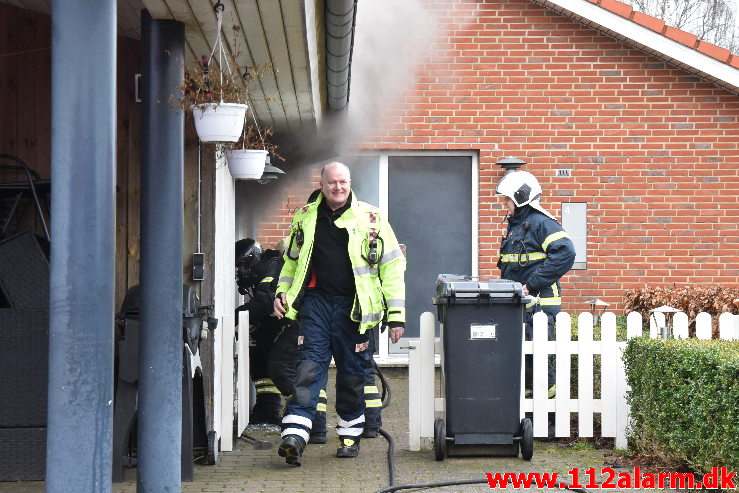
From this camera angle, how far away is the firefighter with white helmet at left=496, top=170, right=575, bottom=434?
8312 millimetres

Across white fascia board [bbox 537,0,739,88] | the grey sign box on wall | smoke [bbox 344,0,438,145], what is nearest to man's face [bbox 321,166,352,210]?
smoke [bbox 344,0,438,145]

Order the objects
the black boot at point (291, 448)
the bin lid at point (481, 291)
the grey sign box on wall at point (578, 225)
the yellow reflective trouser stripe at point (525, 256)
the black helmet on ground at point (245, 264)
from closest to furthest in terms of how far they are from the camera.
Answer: the black boot at point (291, 448), the bin lid at point (481, 291), the yellow reflective trouser stripe at point (525, 256), the black helmet on ground at point (245, 264), the grey sign box on wall at point (578, 225)

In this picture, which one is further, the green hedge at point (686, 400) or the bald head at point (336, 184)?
the bald head at point (336, 184)

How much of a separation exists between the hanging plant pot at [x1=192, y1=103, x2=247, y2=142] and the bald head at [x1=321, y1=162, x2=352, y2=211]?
4.65ft

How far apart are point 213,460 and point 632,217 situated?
6.51 meters

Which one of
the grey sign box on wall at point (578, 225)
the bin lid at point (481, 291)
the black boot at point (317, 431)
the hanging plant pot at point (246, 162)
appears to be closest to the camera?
the bin lid at point (481, 291)

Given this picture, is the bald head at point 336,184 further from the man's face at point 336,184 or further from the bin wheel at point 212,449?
the bin wheel at point 212,449

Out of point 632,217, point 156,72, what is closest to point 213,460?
point 156,72

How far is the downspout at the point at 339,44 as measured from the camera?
6.45m

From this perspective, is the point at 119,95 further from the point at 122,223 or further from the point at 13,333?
the point at 13,333

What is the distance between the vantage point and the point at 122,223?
23.0 ft

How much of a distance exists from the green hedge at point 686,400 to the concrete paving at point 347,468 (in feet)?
1.74

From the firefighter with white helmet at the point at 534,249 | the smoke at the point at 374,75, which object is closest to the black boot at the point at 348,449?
the firefighter with white helmet at the point at 534,249

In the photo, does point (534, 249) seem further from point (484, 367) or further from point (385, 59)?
point (385, 59)
